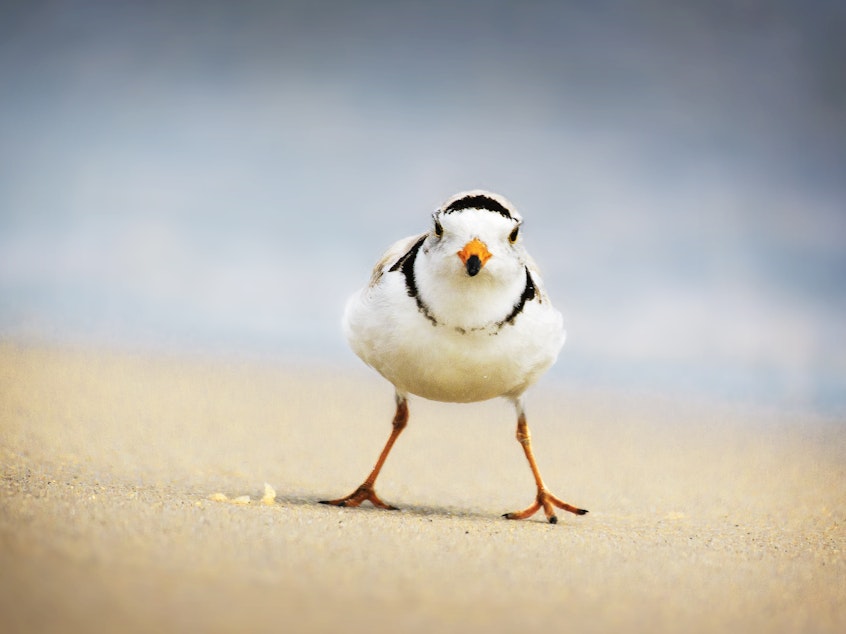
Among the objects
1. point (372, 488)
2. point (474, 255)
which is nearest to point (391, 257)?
point (474, 255)

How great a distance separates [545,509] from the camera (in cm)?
445

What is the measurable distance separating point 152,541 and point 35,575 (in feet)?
1.69

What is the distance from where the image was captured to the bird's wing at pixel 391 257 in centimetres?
432

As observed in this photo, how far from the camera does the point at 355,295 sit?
4594 millimetres

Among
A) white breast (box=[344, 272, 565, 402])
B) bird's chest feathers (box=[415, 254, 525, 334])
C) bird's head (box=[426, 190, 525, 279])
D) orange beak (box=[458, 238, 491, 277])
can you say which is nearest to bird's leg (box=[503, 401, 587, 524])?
white breast (box=[344, 272, 565, 402])

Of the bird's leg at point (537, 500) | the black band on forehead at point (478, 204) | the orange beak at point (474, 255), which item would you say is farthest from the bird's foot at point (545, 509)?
the black band on forehead at point (478, 204)

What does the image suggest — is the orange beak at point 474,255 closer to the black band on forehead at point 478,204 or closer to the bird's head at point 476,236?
the bird's head at point 476,236

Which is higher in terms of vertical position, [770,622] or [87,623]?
[770,622]

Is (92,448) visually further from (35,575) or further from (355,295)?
(35,575)

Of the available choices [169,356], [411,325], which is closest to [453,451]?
[411,325]

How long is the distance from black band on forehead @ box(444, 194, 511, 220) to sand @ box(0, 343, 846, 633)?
133 centimetres

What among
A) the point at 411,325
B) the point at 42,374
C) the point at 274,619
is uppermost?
the point at 411,325

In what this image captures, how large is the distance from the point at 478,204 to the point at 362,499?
1.55 m

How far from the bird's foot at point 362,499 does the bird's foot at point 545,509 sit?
0.60 m
